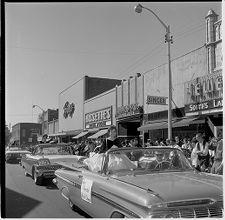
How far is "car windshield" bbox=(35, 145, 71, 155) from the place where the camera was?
11.6 meters

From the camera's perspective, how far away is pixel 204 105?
15688 millimetres

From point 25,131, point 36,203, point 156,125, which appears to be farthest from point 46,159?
point 25,131

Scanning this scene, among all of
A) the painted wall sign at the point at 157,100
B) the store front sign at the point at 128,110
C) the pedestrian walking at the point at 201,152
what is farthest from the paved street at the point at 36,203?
the store front sign at the point at 128,110

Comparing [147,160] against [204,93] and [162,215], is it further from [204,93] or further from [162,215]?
[204,93]

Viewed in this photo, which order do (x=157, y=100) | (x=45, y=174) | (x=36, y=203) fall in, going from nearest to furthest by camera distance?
(x=36, y=203), (x=45, y=174), (x=157, y=100)

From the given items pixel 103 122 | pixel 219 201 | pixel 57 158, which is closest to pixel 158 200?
pixel 219 201

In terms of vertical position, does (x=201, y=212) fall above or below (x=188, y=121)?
below

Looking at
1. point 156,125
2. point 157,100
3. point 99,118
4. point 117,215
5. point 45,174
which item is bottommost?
point 45,174

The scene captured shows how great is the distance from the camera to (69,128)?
140ft

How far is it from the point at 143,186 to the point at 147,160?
1.20 meters

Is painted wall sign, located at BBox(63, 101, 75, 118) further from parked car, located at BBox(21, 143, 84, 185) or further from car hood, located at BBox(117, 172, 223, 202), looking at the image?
car hood, located at BBox(117, 172, 223, 202)

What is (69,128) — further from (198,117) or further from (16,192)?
(16,192)

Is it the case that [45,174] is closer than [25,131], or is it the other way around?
[45,174]

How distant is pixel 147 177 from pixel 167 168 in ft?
2.15
